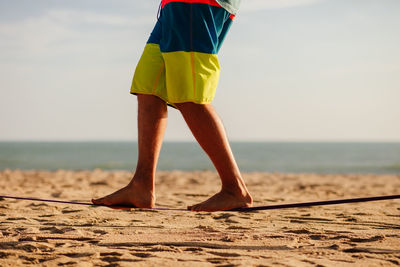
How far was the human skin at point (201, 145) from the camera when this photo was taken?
2.13 meters

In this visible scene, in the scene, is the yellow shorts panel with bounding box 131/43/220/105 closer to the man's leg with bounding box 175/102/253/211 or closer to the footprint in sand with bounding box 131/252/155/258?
the man's leg with bounding box 175/102/253/211

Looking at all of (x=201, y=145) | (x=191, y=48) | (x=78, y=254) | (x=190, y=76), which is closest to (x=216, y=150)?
(x=201, y=145)

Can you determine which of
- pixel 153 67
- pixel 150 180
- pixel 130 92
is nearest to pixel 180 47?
pixel 153 67

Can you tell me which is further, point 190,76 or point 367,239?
point 367,239

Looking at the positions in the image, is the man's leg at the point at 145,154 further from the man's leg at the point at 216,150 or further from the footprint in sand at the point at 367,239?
the footprint in sand at the point at 367,239

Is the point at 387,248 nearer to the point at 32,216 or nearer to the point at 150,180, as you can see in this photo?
the point at 150,180

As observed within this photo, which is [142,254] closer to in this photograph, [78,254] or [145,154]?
[78,254]

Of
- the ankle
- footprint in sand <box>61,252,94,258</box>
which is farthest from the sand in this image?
the ankle

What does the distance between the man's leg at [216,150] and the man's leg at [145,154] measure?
0.58ft

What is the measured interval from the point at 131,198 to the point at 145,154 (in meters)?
0.25

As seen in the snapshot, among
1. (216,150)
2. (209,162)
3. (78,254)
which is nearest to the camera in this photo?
(78,254)

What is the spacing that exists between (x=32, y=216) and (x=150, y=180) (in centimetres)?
134

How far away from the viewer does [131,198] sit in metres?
2.28

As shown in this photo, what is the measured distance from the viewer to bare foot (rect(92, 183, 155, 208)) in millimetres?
2271
